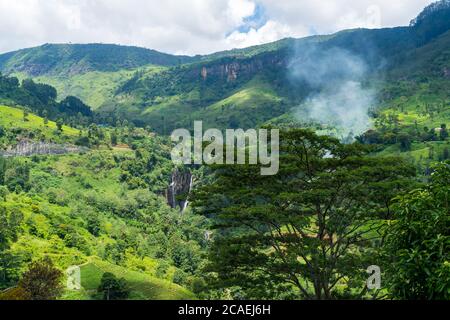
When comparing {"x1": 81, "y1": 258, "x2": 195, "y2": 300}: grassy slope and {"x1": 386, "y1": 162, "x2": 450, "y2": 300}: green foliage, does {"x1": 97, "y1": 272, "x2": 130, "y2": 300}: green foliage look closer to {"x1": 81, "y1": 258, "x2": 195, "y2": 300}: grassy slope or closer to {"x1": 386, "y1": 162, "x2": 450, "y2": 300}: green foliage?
{"x1": 81, "y1": 258, "x2": 195, "y2": 300}: grassy slope

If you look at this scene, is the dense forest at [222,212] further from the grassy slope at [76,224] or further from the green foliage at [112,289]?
the grassy slope at [76,224]

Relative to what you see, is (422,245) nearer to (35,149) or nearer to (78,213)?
(78,213)

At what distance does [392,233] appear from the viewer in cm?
1008

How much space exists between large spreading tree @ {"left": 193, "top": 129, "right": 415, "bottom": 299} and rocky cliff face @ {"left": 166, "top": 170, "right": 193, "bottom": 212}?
312ft

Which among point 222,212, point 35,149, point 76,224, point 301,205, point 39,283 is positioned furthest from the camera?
point 35,149

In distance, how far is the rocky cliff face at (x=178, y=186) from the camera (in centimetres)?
11558

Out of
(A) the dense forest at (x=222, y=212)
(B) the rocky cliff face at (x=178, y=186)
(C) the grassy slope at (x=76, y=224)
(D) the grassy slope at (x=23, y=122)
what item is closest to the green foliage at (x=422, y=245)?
(A) the dense forest at (x=222, y=212)

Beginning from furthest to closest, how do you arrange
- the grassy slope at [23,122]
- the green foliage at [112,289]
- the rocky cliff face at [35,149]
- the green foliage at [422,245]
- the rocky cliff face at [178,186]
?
the rocky cliff face at [178,186], the grassy slope at [23,122], the rocky cliff face at [35,149], the green foliage at [112,289], the green foliage at [422,245]

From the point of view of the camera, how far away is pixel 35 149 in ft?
356

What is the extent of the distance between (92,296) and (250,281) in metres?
29.1

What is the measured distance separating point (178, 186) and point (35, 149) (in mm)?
33829

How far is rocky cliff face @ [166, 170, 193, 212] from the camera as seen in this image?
4550 inches

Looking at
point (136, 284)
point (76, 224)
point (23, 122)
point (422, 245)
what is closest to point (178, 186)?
point (23, 122)

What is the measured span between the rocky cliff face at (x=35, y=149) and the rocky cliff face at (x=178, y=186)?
76.2 ft
